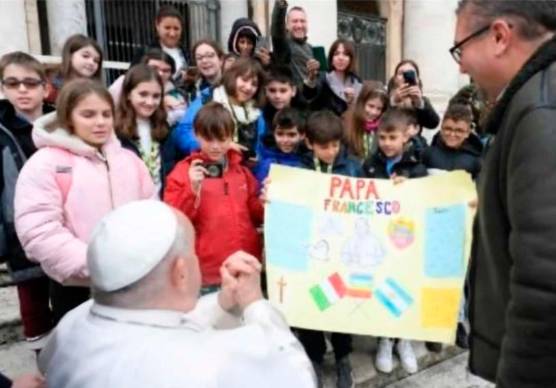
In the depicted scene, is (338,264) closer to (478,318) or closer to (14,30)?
(478,318)

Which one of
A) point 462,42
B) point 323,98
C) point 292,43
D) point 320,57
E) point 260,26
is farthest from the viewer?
point 260,26

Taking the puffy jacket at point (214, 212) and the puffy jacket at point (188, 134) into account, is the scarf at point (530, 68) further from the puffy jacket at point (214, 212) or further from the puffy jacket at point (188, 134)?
the puffy jacket at point (188, 134)

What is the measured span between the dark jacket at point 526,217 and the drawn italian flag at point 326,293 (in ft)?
4.89

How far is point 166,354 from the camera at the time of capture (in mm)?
1127

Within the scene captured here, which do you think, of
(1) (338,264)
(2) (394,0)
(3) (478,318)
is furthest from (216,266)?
(2) (394,0)

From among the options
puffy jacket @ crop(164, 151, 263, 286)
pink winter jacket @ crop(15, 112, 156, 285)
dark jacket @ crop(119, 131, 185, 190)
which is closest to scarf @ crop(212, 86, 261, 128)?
dark jacket @ crop(119, 131, 185, 190)

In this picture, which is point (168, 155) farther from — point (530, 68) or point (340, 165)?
point (530, 68)

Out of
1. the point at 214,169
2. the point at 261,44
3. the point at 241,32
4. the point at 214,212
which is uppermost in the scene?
the point at 241,32

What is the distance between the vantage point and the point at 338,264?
9.61 ft

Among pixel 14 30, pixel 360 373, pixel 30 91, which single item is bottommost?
pixel 360 373

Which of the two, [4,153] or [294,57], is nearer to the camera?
[4,153]

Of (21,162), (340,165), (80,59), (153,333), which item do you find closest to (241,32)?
(80,59)

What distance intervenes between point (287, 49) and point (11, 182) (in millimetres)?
2469

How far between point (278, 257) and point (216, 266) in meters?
0.31
